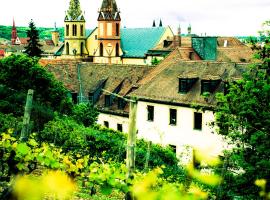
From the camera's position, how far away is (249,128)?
15.2m

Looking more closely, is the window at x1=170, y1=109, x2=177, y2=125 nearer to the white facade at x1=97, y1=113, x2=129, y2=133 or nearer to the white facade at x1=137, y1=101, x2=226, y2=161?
the white facade at x1=137, y1=101, x2=226, y2=161

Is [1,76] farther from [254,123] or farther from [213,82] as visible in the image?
[254,123]

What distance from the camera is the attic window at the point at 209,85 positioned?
29.9 meters

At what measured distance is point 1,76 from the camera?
2939cm

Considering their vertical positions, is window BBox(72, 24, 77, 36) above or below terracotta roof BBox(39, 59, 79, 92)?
above

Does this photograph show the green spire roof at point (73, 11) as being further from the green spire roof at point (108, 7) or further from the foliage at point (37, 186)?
the foliage at point (37, 186)

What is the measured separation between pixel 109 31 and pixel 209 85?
56.4 m

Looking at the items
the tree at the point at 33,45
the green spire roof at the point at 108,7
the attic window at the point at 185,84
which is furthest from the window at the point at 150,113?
the green spire roof at the point at 108,7

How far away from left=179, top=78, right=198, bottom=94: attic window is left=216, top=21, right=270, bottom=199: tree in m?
13.6

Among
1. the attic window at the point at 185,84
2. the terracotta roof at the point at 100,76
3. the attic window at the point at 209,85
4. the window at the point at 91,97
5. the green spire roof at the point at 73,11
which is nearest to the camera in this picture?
the attic window at the point at 209,85

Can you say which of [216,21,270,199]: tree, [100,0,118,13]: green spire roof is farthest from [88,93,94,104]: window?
[100,0,118,13]: green spire roof

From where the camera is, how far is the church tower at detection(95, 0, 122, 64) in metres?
83.5

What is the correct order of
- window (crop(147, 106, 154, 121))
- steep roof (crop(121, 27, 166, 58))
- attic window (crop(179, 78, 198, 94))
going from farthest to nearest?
steep roof (crop(121, 27, 166, 58)) → window (crop(147, 106, 154, 121)) → attic window (crop(179, 78, 198, 94))

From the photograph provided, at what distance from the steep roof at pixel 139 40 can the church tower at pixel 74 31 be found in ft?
30.3
